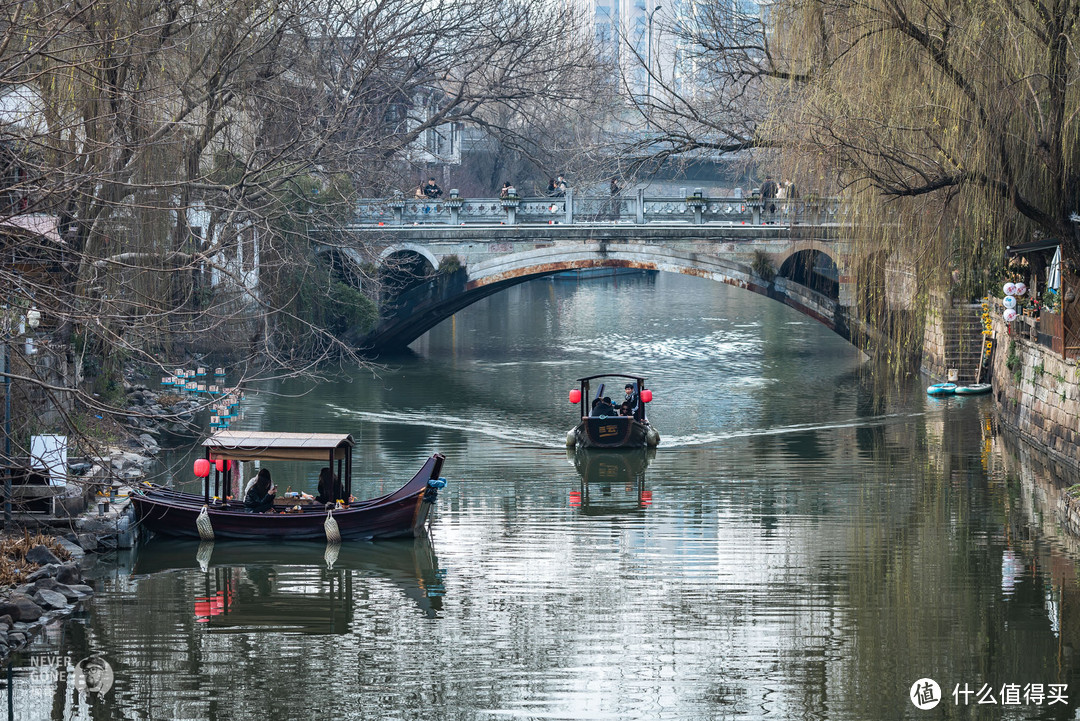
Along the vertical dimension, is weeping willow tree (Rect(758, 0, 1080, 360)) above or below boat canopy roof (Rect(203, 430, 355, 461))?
above

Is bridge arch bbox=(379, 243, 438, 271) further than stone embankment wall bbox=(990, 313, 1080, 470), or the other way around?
bridge arch bbox=(379, 243, 438, 271)

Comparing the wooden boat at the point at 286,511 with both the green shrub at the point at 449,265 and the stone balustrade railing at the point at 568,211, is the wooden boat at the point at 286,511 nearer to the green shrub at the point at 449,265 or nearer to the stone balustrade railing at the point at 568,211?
the stone balustrade railing at the point at 568,211

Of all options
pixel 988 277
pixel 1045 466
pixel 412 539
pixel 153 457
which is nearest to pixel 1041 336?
pixel 1045 466

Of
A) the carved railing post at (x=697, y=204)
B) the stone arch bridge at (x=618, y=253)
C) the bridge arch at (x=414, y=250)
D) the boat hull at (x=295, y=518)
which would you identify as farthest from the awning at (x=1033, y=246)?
the bridge arch at (x=414, y=250)

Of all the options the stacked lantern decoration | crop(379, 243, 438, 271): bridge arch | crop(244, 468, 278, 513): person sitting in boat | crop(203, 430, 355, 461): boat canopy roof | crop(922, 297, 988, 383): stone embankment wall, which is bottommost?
crop(244, 468, 278, 513): person sitting in boat

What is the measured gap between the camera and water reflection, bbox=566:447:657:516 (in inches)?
750

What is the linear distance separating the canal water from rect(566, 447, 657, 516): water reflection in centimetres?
8

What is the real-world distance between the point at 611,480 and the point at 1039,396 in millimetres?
7189

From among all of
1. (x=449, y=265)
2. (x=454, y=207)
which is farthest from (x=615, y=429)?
(x=454, y=207)

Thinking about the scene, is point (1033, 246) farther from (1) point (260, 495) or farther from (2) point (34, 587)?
(2) point (34, 587)

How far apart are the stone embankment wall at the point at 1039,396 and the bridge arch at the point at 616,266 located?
26.8 feet

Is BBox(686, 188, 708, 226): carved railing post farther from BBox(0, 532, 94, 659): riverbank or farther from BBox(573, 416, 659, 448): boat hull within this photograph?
BBox(0, 532, 94, 659): riverbank

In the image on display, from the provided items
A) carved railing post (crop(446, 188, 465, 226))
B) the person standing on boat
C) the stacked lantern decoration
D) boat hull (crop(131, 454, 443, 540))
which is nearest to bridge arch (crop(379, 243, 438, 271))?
carved railing post (crop(446, 188, 465, 226))

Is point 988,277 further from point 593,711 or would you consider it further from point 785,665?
point 593,711
